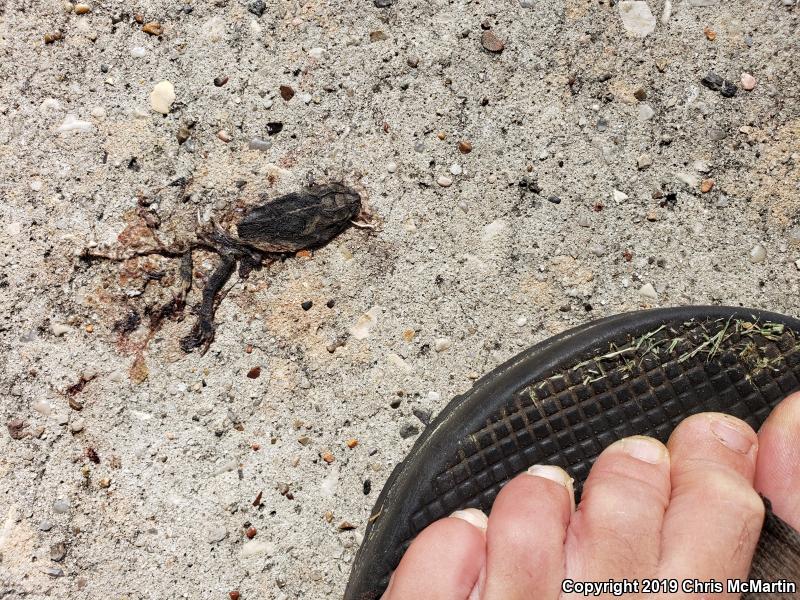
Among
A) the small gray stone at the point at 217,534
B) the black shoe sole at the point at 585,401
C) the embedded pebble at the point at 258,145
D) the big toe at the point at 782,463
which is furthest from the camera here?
the embedded pebble at the point at 258,145

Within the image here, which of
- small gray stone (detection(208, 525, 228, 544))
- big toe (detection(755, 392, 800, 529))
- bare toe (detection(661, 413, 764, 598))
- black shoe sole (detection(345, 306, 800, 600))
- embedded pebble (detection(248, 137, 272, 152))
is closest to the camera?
bare toe (detection(661, 413, 764, 598))

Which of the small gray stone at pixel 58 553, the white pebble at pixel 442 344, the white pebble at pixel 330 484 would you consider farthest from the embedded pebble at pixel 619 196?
the small gray stone at pixel 58 553

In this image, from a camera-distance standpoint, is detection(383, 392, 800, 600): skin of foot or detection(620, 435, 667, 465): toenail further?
detection(620, 435, 667, 465): toenail

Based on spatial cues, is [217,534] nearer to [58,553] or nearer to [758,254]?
[58,553]

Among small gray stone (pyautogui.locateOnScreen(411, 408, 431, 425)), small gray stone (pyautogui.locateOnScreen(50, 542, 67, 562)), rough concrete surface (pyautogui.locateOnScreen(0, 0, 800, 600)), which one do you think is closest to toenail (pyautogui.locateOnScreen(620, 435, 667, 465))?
rough concrete surface (pyautogui.locateOnScreen(0, 0, 800, 600))

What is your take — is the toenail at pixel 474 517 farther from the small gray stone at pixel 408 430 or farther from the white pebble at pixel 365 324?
the white pebble at pixel 365 324

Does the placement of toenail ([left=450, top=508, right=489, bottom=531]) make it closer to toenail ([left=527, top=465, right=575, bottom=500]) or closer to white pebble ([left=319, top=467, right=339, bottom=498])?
toenail ([left=527, top=465, right=575, bottom=500])

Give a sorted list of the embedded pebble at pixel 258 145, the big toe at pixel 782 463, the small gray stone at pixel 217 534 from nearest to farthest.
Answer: the big toe at pixel 782 463 < the small gray stone at pixel 217 534 < the embedded pebble at pixel 258 145
